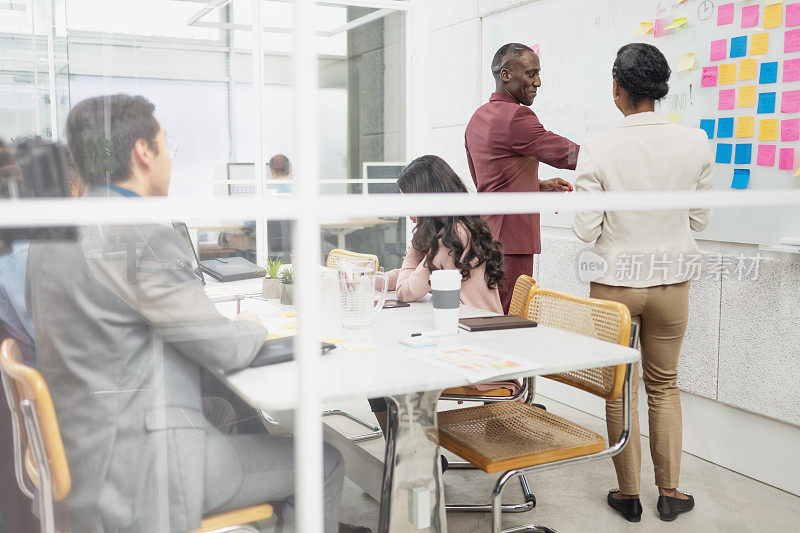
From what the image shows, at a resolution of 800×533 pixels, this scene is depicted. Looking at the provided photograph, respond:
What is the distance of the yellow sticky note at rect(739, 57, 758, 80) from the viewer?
1946mm

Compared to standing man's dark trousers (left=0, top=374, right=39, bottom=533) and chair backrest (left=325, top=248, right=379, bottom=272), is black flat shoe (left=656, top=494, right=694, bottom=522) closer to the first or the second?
chair backrest (left=325, top=248, right=379, bottom=272)

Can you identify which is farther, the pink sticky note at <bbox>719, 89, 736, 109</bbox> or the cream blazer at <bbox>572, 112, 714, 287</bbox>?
the pink sticky note at <bbox>719, 89, 736, 109</bbox>

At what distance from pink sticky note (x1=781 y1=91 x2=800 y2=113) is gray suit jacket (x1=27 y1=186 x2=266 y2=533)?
156 cm

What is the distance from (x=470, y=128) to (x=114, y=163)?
1.51 m

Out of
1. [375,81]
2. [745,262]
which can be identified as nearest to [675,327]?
[745,262]

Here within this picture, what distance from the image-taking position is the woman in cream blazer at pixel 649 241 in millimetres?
1645

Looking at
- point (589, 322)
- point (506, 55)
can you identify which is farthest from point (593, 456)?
point (506, 55)

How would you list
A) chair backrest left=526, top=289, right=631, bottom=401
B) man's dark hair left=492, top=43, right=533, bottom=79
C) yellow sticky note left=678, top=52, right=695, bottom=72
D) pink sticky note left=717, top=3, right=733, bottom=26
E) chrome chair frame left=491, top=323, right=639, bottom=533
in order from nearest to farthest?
chrome chair frame left=491, top=323, right=639, bottom=533, chair backrest left=526, top=289, right=631, bottom=401, pink sticky note left=717, top=3, right=733, bottom=26, yellow sticky note left=678, top=52, right=695, bottom=72, man's dark hair left=492, top=43, right=533, bottom=79

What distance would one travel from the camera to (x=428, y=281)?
6.11 ft

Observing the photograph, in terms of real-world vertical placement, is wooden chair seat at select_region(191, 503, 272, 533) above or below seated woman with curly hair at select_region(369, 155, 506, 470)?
below

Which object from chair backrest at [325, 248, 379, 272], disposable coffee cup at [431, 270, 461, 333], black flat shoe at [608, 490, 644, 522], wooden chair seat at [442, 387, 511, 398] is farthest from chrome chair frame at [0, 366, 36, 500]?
black flat shoe at [608, 490, 644, 522]

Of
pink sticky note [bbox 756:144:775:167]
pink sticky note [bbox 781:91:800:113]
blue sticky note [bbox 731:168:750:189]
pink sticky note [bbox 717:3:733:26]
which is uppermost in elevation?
pink sticky note [bbox 717:3:733:26]

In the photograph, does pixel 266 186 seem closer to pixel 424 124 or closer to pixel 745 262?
pixel 424 124

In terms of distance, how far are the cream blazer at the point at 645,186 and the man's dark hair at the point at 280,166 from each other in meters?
0.84
